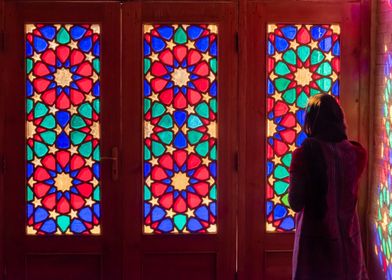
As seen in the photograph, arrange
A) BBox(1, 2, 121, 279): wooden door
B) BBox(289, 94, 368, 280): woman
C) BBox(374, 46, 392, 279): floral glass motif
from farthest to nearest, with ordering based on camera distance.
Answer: BBox(1, 2, 121, 279): wooden door → BBox(374, 46, 392, 279): floral glass motif → BBox(289, 94, 368, 280): woman

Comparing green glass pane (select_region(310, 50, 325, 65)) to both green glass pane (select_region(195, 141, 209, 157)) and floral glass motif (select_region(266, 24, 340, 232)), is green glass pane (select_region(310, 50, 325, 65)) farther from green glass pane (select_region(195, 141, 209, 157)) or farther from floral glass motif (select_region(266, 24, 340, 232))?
green glass pane (select_region(195, 141, 209, 157))

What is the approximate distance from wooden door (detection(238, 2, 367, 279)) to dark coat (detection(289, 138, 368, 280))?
1.25 meters

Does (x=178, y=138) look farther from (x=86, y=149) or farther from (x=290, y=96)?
(x=290, y=96)

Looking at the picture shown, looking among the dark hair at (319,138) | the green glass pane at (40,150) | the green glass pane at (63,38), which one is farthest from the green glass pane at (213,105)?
the dark hair at (319,138)

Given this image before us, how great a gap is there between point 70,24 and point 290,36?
1.55m

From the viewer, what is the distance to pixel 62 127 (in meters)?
4.54

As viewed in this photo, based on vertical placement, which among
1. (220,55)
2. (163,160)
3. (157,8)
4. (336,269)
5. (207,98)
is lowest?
(336,269)

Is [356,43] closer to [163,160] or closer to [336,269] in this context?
[163,160]

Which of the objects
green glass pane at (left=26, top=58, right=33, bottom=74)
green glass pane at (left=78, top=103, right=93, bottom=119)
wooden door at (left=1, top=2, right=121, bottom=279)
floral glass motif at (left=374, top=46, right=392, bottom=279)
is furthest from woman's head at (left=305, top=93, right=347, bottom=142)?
green glass pane at (left=26, top=58, right=33, bottom=74)

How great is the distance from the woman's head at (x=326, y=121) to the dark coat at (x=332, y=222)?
41 mm

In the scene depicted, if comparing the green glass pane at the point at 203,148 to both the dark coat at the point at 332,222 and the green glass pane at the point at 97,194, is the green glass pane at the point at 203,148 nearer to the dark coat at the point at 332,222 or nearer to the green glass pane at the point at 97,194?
the green glass pane at the point at 97,194

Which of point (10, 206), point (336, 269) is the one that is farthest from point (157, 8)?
point (336, 269)

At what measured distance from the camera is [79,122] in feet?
14.9

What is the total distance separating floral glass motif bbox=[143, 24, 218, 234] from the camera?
4.54 m
